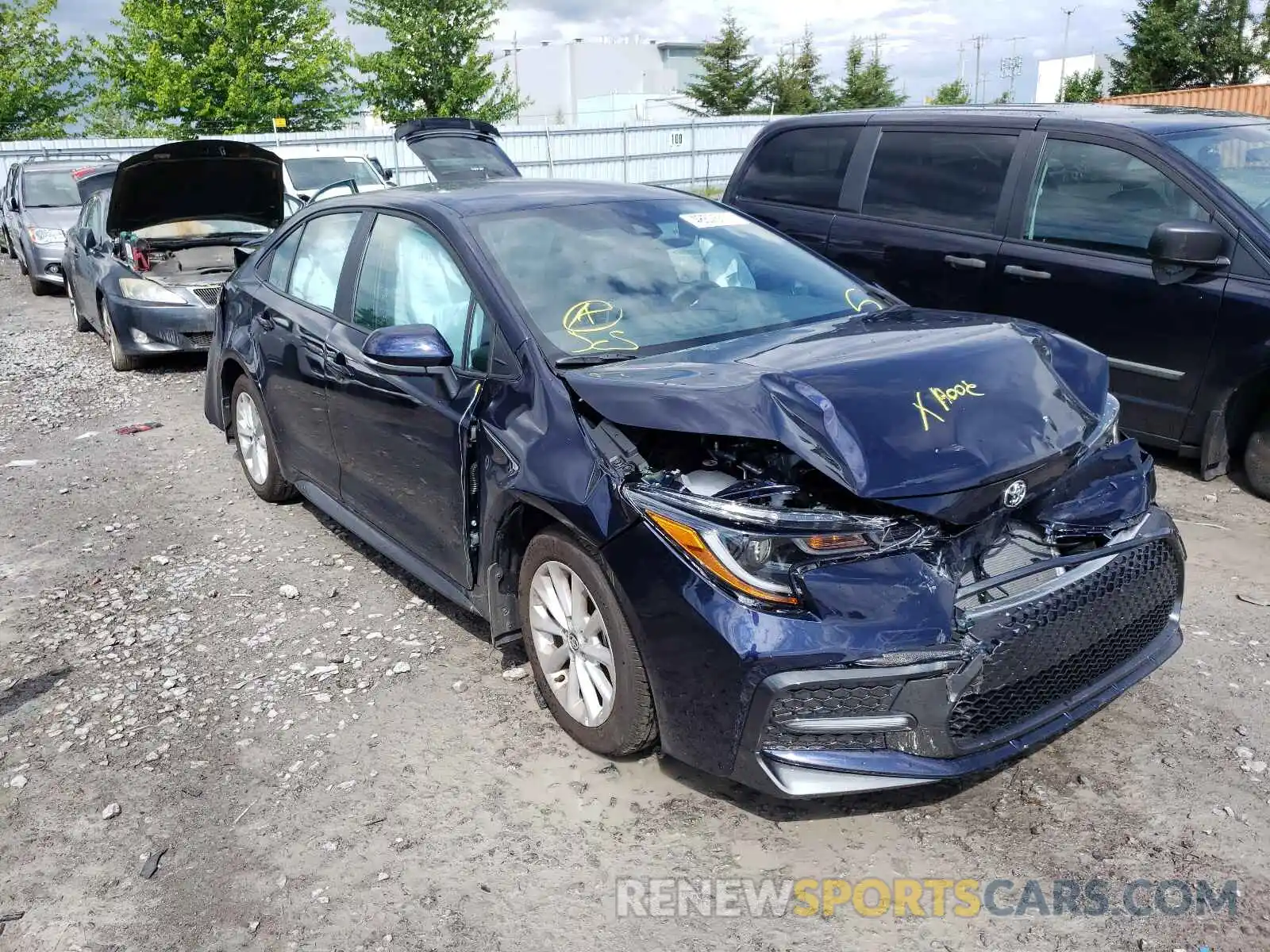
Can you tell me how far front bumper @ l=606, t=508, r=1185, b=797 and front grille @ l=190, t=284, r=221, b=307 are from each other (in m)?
Answer: 7.12

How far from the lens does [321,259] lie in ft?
15.4

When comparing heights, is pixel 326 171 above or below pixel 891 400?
above

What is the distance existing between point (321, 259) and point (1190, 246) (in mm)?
4047

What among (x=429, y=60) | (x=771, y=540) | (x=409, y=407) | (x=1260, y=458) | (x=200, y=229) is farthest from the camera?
(x=429, y=60)

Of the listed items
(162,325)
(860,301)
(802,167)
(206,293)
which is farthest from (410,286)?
(162,325)

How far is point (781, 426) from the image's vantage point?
271cm

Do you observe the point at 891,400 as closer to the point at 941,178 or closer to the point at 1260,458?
the point at 1260,458

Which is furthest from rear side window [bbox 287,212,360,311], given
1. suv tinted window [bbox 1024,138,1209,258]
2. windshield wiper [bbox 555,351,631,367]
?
suv tinted window [bbox 1024,138,1209,258]

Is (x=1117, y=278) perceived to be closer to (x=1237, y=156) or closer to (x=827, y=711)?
(x=1237, y=156)

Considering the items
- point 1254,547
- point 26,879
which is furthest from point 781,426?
point 1254,547

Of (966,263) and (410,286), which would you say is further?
(966,263)

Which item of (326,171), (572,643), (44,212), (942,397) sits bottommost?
(572,643)

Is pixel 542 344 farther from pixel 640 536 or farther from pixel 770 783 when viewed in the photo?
pixel 770 783

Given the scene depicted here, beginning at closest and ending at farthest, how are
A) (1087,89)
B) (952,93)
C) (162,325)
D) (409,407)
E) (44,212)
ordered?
(409,407) → (162,325) → (44,212) → (1087,89) → (952,93)
